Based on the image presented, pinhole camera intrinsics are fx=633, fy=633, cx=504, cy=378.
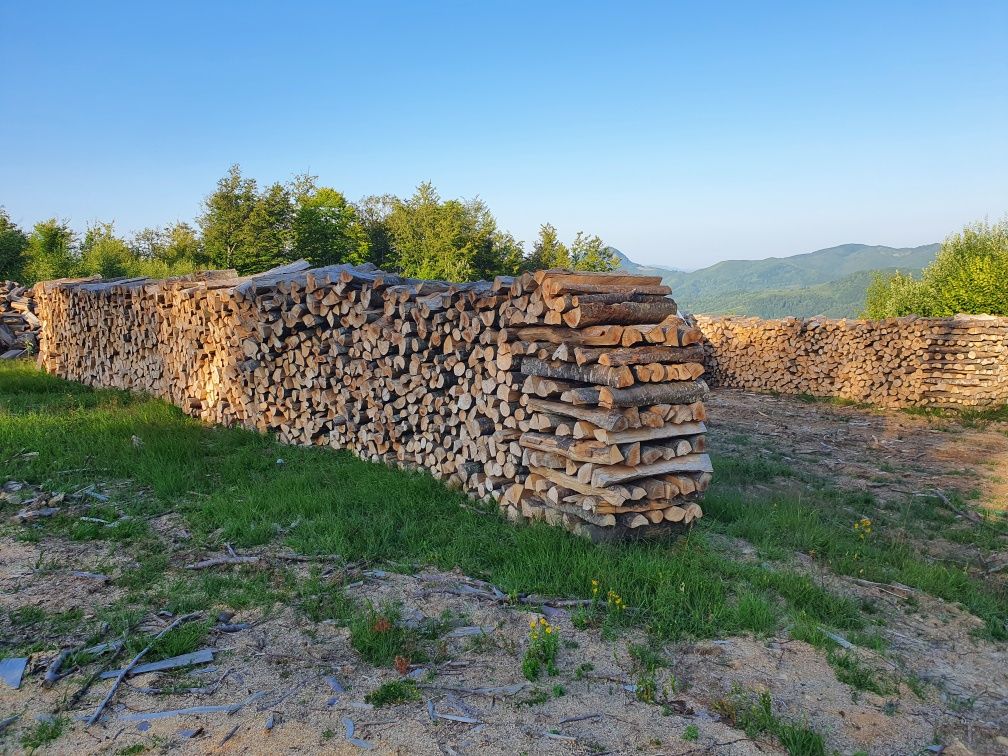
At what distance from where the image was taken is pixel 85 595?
13.6ft

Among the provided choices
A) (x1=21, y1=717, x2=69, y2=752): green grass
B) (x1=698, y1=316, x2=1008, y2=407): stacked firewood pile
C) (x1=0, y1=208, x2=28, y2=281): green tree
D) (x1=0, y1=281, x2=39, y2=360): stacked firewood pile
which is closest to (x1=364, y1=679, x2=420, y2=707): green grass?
(x1=21, y1=717, x2=69, y2=752): green grass

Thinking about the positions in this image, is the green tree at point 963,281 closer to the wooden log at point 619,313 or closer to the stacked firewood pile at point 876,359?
the stacked firewood pile at point 876,359

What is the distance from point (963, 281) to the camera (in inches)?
887

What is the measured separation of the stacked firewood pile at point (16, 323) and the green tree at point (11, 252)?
27.2 ft

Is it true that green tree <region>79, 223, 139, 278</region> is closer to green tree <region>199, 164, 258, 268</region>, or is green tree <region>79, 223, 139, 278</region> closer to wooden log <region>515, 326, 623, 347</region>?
green tree <region>199, 164, 258, 268</region>

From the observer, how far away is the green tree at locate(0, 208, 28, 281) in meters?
23.1

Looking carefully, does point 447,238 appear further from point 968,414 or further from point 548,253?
point 968,414

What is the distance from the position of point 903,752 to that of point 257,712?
296cm

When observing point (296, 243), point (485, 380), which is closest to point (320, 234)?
point (296, 243)

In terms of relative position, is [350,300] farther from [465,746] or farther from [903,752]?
[903,752]

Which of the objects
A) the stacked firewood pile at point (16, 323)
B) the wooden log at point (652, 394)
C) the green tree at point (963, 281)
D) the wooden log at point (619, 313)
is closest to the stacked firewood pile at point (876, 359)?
the green tree at point (963, 281)

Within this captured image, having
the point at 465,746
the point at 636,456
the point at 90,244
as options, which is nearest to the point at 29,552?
the point at 465,746

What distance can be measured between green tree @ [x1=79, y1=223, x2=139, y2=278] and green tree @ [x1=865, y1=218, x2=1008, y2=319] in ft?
102

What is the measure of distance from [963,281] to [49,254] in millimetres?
37351
